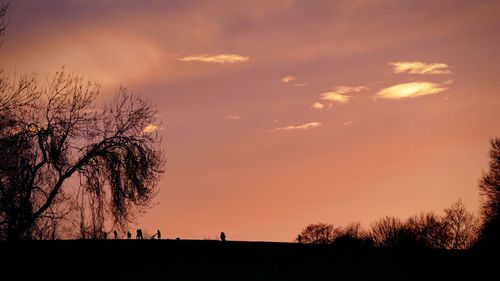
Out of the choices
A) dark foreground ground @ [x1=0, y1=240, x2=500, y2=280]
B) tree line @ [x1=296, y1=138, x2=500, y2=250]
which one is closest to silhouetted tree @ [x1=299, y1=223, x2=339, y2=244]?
tree line @ [x1=296, y1=138, x2=500, y2=250]

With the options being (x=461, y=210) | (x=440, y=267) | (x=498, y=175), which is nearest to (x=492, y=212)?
(x=498, y=175)

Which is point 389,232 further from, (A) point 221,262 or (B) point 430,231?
(A) point 221,262

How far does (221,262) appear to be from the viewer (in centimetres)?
2355

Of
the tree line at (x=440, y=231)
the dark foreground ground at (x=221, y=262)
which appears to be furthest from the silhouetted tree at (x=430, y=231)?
the dark foreground ground at (x=221, y=262)

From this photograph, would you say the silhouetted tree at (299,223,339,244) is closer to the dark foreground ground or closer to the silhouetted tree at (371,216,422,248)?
the silhouetted tree at (371,216,422,248)

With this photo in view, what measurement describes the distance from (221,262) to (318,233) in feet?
295

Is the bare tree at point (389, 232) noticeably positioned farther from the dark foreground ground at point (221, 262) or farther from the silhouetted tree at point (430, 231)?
the dark foreground ground at point (221, 262)

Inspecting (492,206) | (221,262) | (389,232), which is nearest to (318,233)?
(389,232)

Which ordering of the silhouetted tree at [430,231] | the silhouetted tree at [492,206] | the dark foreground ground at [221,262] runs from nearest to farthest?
the dark foreground ground at [221,262], the silhouetted tree at [492,206], the silhouetted tree at [430,231]

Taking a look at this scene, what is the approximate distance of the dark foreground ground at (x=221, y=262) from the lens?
2172cm

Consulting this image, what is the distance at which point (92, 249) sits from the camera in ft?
77.8

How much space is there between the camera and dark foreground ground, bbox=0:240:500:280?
71.3 feet

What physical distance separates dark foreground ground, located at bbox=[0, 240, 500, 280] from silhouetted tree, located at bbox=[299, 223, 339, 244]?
82835 millimetres

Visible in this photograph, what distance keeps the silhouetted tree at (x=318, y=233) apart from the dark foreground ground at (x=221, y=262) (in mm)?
82835
